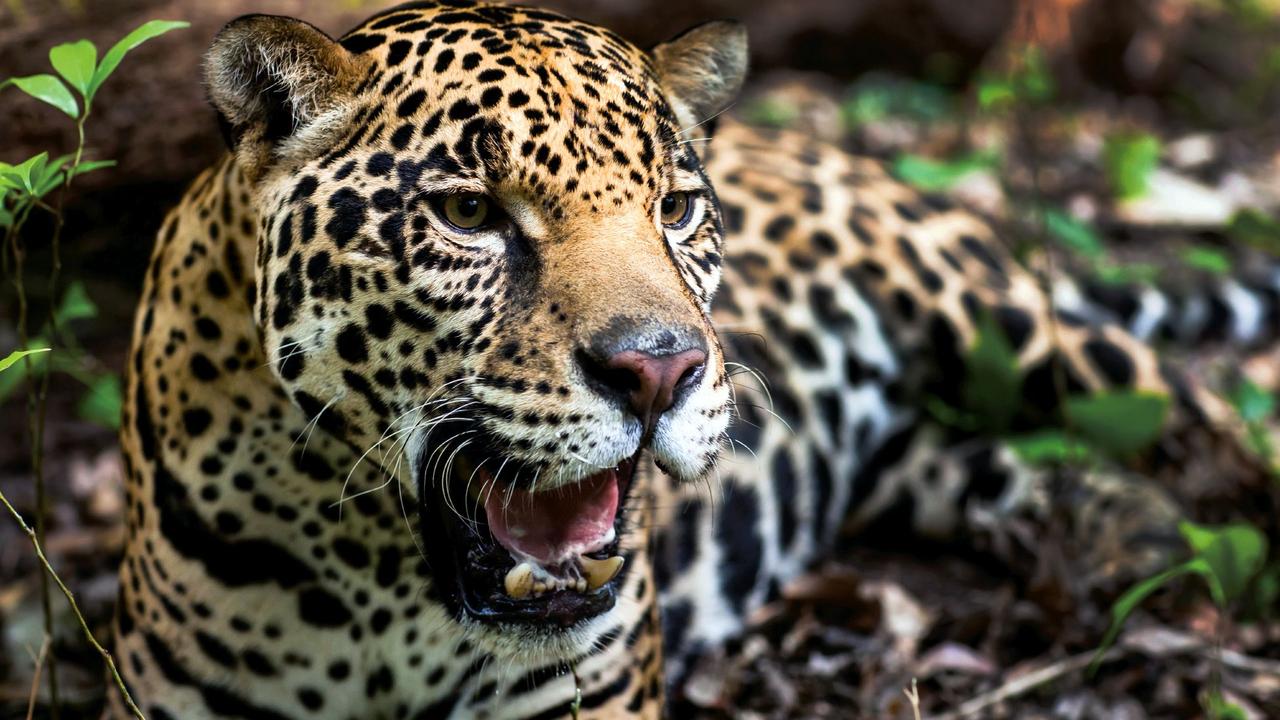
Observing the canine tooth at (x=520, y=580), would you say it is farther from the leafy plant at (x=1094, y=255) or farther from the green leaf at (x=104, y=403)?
the leafy plant at (x=1094, y=255)

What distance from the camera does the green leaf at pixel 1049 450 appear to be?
5773 millimetres

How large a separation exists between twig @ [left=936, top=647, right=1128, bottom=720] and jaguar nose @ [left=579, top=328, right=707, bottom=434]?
88.4 inches

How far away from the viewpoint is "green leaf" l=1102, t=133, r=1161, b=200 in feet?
29.3

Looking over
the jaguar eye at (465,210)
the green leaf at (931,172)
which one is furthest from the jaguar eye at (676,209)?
the green leaf at (931,172)

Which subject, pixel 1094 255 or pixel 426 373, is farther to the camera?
pixel 1094 255

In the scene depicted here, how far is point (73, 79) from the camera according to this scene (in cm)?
337

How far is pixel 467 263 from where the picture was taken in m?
3.34

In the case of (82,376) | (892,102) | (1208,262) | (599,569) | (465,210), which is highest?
(465,210)

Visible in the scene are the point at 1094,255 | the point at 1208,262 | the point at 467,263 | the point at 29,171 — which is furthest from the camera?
the point at 1094,255

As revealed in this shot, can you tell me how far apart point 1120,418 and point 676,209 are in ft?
9.00

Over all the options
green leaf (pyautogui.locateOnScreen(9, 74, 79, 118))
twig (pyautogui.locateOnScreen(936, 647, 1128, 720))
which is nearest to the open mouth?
green leaf (pyautogui.locateOnScreen(9, 74, 79, 118))

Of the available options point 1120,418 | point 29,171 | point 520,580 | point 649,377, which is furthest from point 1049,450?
point 29,171

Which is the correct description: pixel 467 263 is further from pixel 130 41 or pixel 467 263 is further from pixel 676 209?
pixel 130 41

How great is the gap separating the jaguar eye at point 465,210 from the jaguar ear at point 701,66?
85 centimetres
